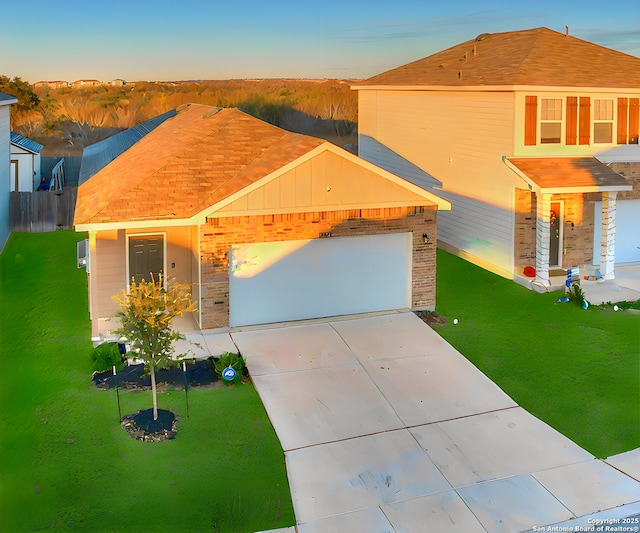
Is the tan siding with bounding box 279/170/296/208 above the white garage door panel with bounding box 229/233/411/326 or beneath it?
above

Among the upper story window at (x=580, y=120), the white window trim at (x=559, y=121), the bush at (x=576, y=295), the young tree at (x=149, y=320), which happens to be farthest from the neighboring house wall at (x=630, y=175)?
the young tree at (x=149, y=320)

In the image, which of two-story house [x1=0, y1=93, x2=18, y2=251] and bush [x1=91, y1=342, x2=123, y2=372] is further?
two-story house [x1=0, y1=93, x2=18, y2=251]

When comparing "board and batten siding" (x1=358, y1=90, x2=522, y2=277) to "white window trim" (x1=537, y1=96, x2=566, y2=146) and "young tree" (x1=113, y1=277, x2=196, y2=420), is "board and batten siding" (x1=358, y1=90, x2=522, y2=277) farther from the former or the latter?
"young tree" (x1=113, y1=277, x2=196, y2=420)

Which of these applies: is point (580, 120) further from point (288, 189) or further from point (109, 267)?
point (109, 267)

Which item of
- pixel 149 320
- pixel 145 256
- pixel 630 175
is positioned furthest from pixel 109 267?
pixel 630 175

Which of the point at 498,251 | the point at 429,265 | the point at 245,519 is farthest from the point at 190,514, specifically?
the point at 498,251

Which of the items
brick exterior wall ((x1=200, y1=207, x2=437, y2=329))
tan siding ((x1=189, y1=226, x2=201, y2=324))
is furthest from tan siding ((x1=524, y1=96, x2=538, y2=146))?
tan siding ((x1=189, y1=226, x2=201, y2=324))
